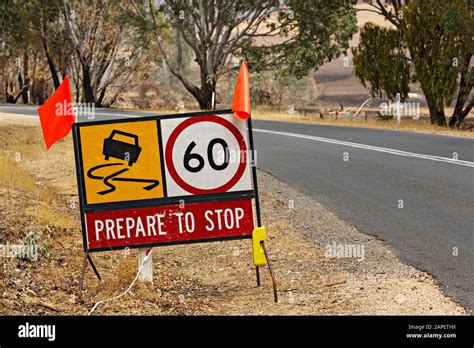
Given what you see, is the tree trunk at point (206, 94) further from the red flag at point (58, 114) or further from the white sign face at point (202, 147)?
the white sign face at point (202, 147)

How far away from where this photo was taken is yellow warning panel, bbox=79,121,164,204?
6523 mm

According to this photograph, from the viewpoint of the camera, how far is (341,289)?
7129mm

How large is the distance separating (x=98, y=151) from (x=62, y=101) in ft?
1.81

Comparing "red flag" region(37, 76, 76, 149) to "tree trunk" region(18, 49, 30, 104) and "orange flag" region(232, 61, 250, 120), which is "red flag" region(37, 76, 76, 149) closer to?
"orange flag" region(232, 61, 250, 120)

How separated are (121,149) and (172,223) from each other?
2.50 ft

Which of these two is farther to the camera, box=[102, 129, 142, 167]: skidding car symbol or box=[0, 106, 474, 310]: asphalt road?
box=[0, 106, 474, 310]: asphalt road

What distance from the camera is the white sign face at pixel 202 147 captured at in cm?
651

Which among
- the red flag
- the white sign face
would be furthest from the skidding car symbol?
the red flag

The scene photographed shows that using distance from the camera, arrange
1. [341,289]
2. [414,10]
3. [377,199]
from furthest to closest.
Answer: [414,10] → [377,199] → [341,289]

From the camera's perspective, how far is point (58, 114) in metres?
6.70

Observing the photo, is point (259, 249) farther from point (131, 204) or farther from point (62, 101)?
point (62, 101)

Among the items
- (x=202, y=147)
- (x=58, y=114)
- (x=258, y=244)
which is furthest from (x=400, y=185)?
(x=58, y=114)

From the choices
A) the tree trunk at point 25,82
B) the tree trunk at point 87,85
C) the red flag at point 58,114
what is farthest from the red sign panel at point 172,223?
the tree trunk at point 25,82
